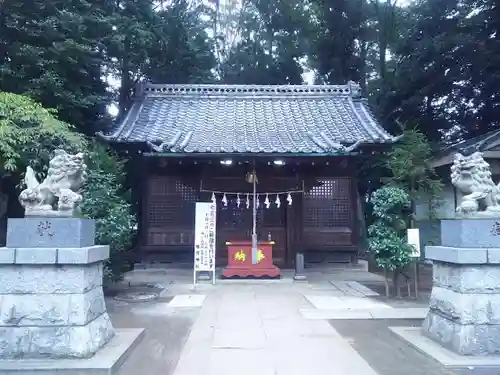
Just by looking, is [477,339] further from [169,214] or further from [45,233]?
[169,214]

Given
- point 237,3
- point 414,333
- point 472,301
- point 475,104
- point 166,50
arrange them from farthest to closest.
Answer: point 237,3, point 166,50, point 475,104, point 414,333, point 472,301

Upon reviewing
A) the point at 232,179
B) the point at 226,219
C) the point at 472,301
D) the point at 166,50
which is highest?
the point at 166,50

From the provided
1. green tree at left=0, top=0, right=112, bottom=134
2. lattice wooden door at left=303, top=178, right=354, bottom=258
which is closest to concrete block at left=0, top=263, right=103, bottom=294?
green tree at left=0, top=0, right=112, bottom=134

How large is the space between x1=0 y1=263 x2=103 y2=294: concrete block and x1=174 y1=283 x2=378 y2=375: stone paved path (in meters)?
1.48

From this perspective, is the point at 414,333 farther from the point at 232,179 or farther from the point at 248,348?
the point at 232,179

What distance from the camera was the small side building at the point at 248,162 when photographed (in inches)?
493

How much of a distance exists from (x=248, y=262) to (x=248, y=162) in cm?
273

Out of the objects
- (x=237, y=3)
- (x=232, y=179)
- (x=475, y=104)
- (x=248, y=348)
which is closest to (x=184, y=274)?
(x=232, y=179)

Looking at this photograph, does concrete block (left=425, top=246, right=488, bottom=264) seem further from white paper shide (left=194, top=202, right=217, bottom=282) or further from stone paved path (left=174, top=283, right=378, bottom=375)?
white paper shide (left=194, top=202, right=217, bottom=282)

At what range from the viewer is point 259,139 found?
13188 mm

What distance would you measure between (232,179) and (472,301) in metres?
8.77

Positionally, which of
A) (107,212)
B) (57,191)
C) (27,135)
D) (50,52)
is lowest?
(107,212)

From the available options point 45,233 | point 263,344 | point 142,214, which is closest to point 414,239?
point 263,344

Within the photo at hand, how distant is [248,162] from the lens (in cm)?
1253
